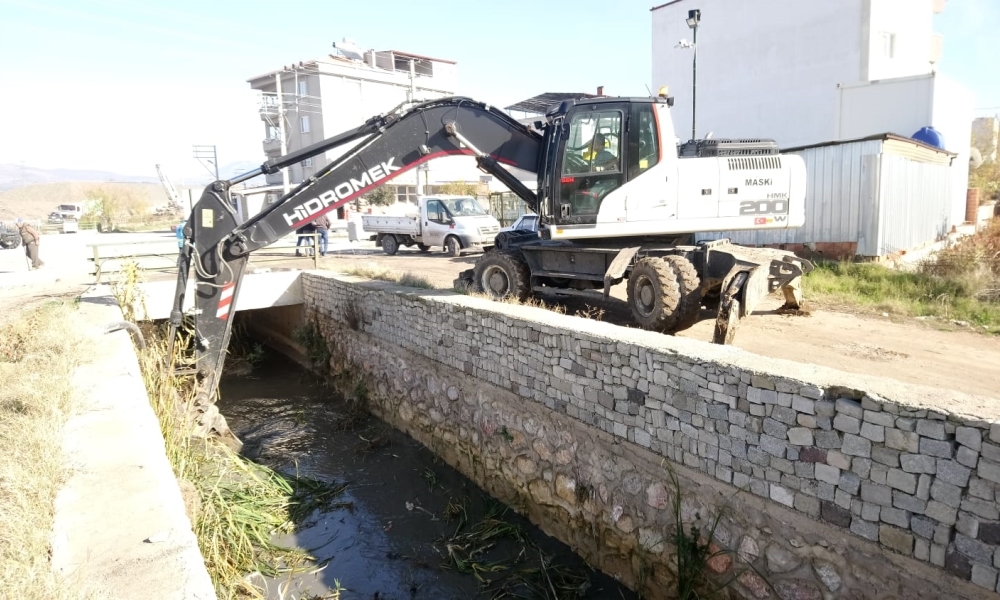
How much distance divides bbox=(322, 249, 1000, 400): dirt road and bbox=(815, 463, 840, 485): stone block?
2.22m

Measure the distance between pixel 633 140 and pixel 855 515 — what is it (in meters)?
4.68

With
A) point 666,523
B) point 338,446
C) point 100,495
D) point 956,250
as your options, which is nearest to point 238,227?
point 338,446

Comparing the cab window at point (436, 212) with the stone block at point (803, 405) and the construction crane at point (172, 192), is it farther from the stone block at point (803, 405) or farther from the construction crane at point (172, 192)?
the construction crane at point (172, 192)

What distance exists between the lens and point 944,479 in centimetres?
362

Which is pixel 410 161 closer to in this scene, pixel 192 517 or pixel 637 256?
pixel 637 256

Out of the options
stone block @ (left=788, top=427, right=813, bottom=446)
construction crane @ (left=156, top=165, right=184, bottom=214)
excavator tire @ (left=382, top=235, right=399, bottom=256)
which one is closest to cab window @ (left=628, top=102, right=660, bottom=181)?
stone block @ (left=788, top=427, right=813, bottom=446)

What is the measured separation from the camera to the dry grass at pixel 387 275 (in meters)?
10.2

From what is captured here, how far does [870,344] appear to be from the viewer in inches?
277

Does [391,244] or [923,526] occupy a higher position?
[391,244]

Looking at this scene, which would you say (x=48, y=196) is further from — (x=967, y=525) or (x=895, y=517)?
(x=967, y=525)

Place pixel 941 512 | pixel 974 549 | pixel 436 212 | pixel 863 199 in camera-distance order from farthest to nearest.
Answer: pixel 436 212
pixel 863 199
pixel 941 512
pixel 974 549

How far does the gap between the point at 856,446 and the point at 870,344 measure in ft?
11.9

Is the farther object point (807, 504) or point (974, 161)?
point (974, 161)

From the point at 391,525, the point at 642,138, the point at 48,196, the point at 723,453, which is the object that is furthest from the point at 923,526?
the point at 48,196
